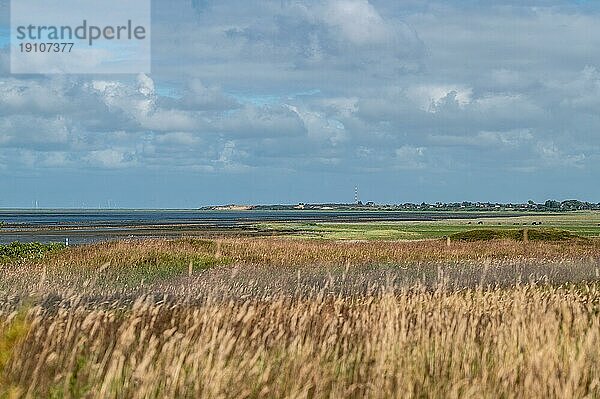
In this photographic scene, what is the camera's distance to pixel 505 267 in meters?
21.7

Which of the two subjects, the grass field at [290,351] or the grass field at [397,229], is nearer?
the grass field at [290,351]

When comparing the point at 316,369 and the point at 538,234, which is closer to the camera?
the point at 316,369

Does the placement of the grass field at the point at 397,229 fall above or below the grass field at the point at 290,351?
below

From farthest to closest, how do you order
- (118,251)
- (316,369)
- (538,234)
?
(538,234)
(118,251)
(316,369)

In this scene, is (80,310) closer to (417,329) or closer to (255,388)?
(255,388)

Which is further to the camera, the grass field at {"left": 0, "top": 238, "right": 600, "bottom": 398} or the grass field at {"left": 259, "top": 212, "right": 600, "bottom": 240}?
the grass field at {"left": 259, "top": 212, "right": 600, "bottom": 240}

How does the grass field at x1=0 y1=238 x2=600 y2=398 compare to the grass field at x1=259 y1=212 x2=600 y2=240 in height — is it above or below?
above

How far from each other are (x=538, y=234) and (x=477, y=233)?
4.05 metres

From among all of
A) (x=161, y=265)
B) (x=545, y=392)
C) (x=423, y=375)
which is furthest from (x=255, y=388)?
(x=161, y=265)

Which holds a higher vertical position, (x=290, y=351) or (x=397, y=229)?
(x=290, y=351)

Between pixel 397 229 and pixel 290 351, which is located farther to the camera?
pixel 397 229

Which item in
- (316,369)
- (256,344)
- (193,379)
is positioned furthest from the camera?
(256,344)

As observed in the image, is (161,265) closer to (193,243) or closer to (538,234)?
(193,243)

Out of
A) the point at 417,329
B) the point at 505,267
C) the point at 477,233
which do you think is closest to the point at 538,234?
the point at 477,233
